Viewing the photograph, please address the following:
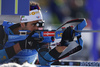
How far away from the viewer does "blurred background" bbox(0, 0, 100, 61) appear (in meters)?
1.34

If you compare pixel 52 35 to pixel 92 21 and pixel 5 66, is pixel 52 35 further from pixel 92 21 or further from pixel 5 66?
pixel 92 21

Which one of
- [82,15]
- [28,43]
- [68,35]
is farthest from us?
[82,15]

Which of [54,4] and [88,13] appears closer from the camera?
[88,13]

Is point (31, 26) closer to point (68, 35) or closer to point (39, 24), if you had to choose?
point (39, 24)

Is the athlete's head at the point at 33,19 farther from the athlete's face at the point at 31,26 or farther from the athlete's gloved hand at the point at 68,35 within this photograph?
the athlete's gloved hand at the point at 68,35

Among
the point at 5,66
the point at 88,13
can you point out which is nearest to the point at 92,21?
the point at 88,13

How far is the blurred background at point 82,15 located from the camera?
1342 mm

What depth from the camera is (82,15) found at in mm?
1664

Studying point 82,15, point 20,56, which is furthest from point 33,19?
point 82,15

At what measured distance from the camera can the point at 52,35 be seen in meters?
0.77

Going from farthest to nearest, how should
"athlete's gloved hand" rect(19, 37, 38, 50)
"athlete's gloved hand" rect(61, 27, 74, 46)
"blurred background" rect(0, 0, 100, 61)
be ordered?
1. "blurred background" rect(0, 0, 100, 61)
2. "athlete's gloved hand" rect(19, 37, 38, 50)
3. "athlete's gloved hand" rect(61, 27, 74, 46)

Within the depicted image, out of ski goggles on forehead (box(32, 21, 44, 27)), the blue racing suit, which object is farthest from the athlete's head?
the blue racing suit

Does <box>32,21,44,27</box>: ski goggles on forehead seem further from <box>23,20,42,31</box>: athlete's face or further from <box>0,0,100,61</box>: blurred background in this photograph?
<box>0,0,100,61</box>: blurred background

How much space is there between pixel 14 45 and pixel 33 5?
9.6 inches
